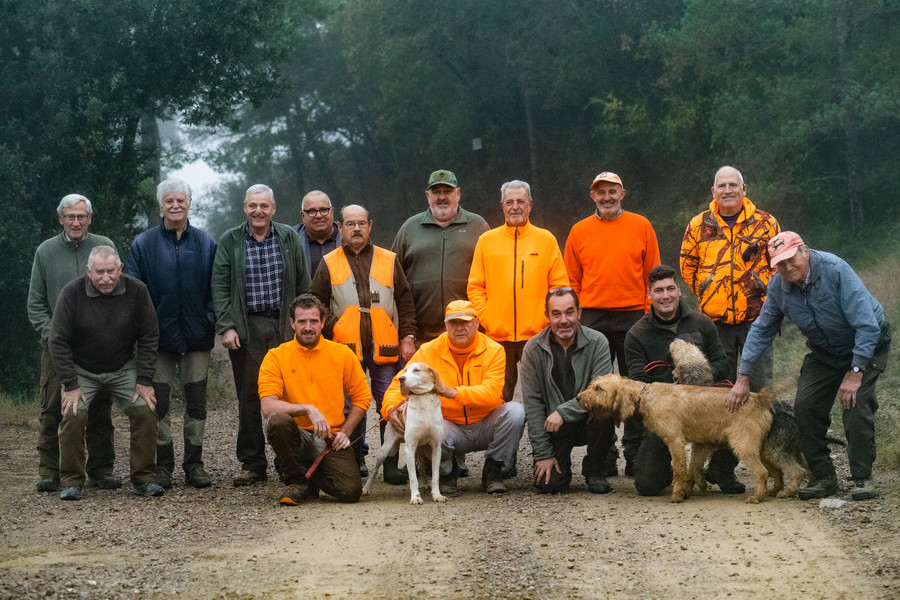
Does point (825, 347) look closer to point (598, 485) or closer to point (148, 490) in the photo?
point (598, 485)

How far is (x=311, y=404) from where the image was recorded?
26.5 ft

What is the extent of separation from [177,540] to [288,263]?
2923mm

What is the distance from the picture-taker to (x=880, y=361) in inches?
283

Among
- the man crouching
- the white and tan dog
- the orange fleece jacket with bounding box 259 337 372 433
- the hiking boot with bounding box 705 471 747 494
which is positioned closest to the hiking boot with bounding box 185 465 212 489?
the man crouching

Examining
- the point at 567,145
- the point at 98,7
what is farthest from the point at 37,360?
the point at 567,145

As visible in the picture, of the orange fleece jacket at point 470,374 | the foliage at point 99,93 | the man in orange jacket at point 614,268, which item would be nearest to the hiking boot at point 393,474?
the orange fleece jacket at point 470,374

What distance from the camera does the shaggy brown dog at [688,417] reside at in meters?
7.39

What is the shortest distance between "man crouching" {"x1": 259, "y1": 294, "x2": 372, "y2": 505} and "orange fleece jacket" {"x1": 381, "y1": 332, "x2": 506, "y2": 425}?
14.7 inches

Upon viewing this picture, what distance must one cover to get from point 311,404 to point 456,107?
28.3m

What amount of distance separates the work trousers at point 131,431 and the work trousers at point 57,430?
0.24m

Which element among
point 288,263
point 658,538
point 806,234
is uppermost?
point 806,234

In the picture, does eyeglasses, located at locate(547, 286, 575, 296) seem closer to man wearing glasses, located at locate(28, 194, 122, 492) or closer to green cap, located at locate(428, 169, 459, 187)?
green cap, located at locate(428, 169, 459, 187)

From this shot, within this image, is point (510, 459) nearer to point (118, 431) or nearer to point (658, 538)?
point (658, 538)

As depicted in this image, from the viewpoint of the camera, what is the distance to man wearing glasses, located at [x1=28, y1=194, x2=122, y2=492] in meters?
8.62
